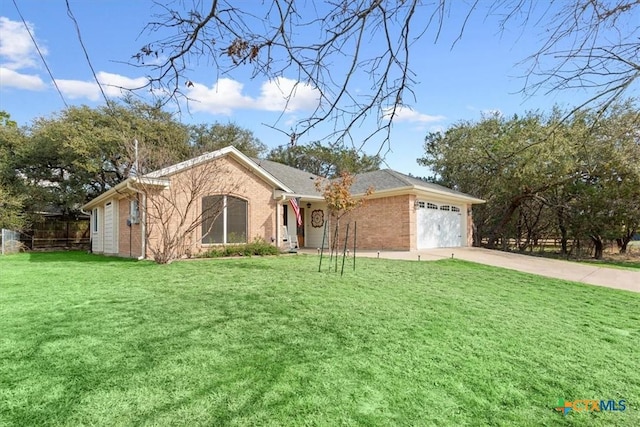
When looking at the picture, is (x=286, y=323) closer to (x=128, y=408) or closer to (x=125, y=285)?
(x=128, y=408)

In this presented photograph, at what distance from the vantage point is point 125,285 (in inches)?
284

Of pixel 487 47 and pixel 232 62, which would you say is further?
pixel 487 47

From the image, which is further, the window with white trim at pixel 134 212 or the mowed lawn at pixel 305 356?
the window with white trim at pixel 134 212

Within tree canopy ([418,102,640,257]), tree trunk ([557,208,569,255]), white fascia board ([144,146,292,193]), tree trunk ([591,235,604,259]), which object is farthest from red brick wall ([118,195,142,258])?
tree trunk ([591,235,604,259])

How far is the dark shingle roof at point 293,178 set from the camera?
17734 mm

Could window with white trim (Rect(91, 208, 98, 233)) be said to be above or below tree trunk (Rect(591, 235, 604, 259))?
above

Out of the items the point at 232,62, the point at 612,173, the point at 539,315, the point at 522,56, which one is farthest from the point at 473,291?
the point at 612,173

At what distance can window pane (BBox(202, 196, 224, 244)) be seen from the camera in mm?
13289

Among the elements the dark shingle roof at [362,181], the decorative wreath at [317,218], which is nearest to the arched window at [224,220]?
the dark shingle roof at [362,181]

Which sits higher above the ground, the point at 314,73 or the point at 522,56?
the point at 522,56

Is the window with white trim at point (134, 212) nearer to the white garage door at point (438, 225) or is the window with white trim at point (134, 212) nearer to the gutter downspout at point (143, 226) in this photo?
the gutter downspout at point (143, 226)

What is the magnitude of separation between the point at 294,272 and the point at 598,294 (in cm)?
704

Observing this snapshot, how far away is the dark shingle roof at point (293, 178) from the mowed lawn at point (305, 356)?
1094 centimetres

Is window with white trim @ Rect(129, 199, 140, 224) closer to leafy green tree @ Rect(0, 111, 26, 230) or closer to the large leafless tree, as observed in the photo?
the large leafless tree
